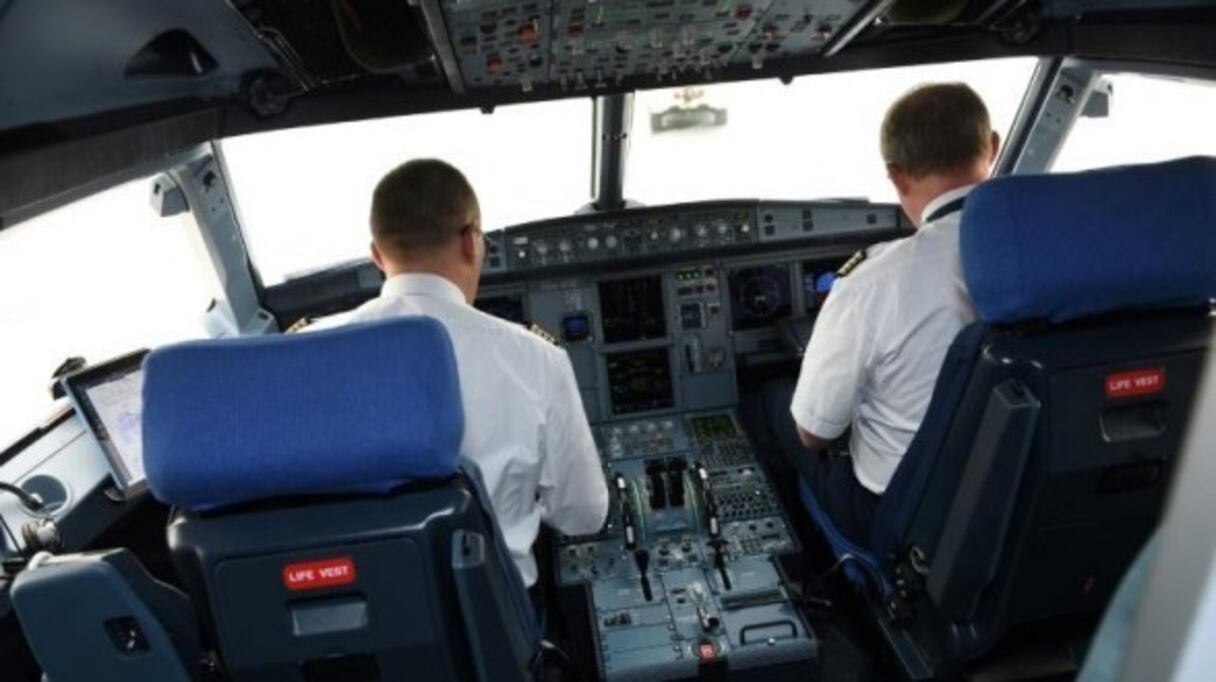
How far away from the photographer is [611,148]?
350 centimetres

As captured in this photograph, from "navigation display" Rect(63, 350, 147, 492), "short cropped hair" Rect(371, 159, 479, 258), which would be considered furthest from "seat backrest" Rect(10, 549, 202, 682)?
"navigation display" Rect(63, 350, 147, 492)

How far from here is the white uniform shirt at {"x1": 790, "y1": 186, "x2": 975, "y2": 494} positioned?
2.04 metres

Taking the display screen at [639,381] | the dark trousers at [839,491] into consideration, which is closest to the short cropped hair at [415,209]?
the dark trousers at [839,491]

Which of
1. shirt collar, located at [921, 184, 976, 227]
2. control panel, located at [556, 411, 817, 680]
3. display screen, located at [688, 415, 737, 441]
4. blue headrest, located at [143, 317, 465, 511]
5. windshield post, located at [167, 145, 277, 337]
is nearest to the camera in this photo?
blue headrest, located at [143, 317, 465, 511]

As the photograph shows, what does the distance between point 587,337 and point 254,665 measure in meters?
2.16

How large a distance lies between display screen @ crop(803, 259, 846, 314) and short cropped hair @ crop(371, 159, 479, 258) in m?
1.94

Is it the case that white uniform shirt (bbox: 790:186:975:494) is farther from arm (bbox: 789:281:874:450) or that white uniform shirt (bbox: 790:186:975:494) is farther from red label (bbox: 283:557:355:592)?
red label (bbox: 283:557:355:592)

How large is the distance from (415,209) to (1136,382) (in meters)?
1.50

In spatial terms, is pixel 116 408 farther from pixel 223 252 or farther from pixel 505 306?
pixel 505 306

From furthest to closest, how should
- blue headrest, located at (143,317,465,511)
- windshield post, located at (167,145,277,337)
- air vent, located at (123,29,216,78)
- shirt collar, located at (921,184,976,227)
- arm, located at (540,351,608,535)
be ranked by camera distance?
1. windshield post, located at (167,145,277,337)
2. air vent, located at (123,29,216,78)
3. shirt collar, located at (921,184,976,227)
4. arm, located at (540,351,608,535)
5. blue headrest, located at (143,317,465,511)

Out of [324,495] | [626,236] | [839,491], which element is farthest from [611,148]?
[324,495]

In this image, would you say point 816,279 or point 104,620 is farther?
point 816,279

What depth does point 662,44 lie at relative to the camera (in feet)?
8.12

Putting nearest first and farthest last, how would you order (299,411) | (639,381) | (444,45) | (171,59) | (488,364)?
(299,411) < (488,364) < (444,45) < (171,59) < (639,381)
